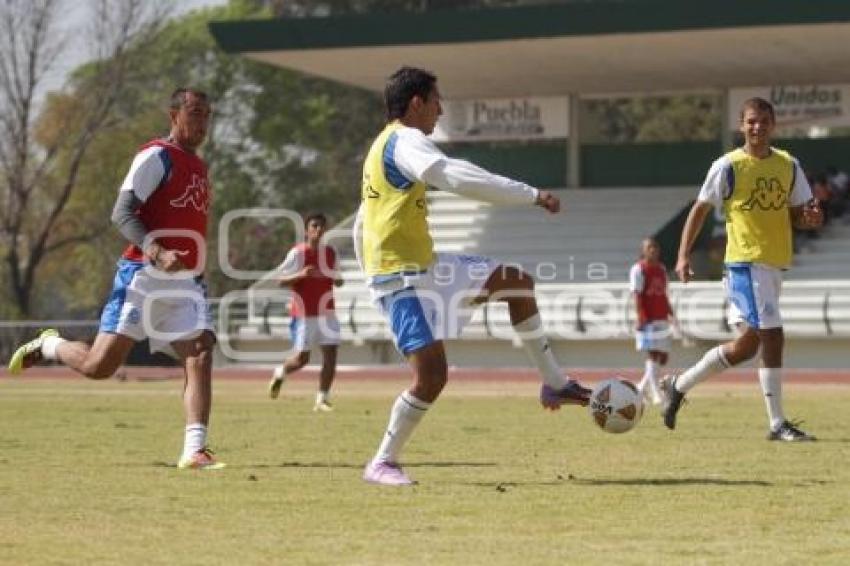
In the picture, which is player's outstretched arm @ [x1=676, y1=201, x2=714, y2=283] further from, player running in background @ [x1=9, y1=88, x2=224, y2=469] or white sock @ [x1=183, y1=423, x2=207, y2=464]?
white sock @ [x1=183, y1=423, x2=207, y2=464]

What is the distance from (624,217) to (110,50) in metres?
15.5

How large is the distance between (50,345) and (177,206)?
4.83 feet

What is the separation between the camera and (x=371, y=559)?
320 inches

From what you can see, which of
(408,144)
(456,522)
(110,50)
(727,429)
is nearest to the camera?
(456,522)

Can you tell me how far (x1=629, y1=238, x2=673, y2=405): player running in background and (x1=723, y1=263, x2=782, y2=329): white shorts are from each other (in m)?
8.51

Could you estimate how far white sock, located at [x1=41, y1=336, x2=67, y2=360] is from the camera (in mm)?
13219

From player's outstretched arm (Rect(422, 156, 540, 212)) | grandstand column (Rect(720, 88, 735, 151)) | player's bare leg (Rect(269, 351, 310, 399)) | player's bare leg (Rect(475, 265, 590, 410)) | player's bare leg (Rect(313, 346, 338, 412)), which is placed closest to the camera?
player's outstretched arm (Rect(422, 156, 540, 212))

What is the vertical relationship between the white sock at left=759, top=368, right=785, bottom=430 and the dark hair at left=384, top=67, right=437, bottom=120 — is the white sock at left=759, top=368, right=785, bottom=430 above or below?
below

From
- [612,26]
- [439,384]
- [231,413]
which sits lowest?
[231,413]

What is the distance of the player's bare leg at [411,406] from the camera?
436 inches

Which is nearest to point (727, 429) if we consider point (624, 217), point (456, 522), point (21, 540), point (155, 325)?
point (155, 325)

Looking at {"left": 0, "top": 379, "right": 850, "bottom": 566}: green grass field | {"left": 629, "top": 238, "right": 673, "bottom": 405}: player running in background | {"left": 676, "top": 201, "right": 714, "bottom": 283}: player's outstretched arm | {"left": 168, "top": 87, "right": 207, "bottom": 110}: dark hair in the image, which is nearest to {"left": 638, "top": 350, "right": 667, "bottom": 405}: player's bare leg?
{"left": 629, "top": 238, "right": 673, "bottom": 405}: player running in background

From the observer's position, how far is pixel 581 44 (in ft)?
123

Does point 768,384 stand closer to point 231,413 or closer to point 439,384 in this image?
point 439,384
